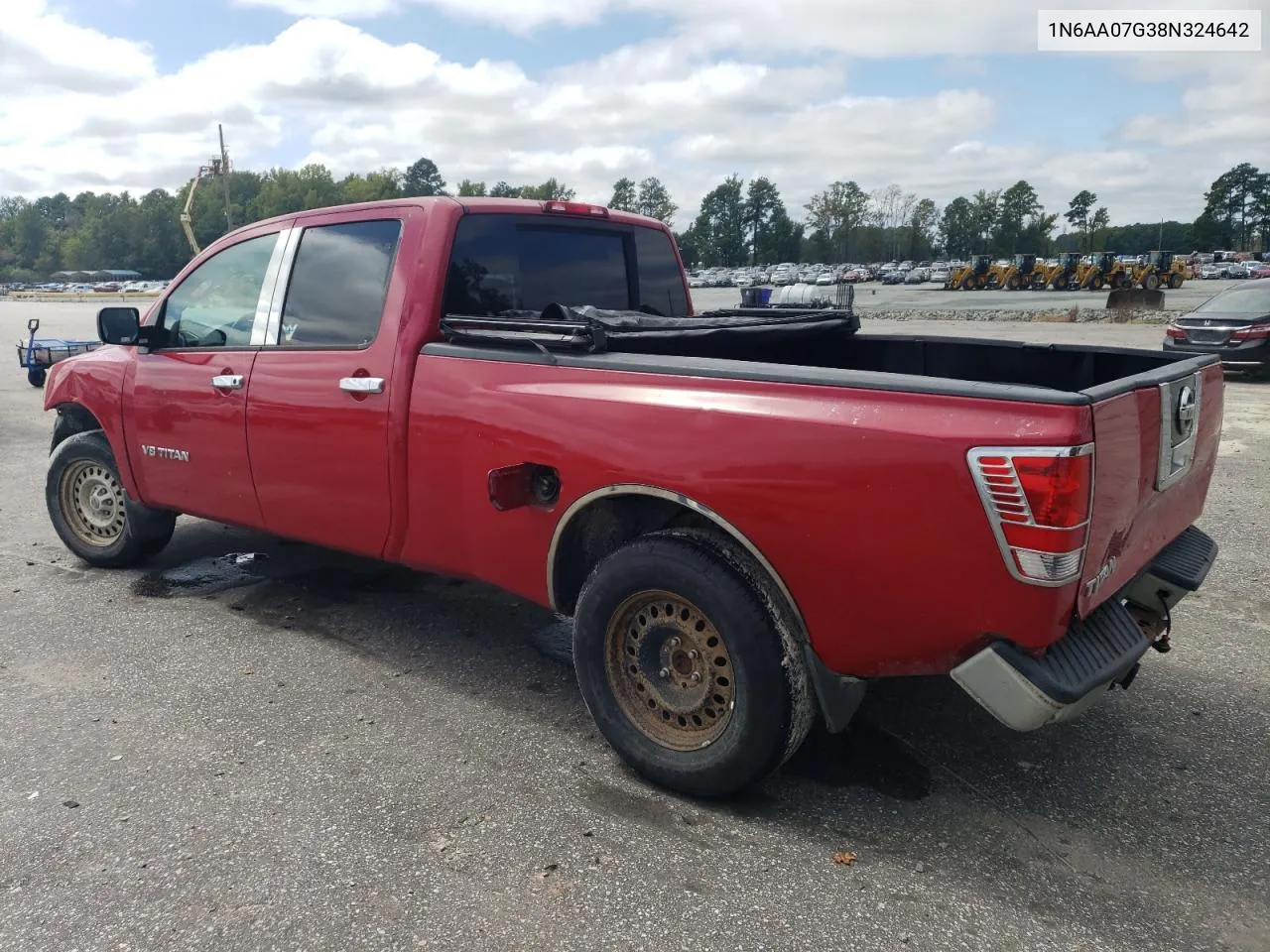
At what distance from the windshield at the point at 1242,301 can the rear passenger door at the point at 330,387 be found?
46.0 ft

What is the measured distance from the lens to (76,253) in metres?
135

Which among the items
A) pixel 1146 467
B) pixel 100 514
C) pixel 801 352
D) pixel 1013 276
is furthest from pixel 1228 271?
pixel 100 514

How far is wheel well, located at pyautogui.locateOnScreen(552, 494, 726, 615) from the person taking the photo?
3.27 meters

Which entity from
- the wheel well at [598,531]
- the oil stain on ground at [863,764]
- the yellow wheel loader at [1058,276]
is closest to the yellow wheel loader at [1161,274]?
Answer: the yellow wheel loader at [1058,276]

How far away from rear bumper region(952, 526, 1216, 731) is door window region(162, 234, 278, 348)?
3.57 m

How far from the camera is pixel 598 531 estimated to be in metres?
3.46

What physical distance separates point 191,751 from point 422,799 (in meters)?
0.96

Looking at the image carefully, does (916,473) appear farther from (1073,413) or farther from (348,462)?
(348,462)

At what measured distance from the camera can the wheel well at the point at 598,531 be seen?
129 inches

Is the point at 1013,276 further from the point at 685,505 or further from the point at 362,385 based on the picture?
the point at 685,505

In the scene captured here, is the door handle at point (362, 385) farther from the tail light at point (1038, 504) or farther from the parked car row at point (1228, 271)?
the parked car row at point (1228, 271)

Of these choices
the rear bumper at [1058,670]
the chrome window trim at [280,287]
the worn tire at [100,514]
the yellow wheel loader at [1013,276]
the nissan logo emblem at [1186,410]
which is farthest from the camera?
the yellow wheel loader at [1013,276]

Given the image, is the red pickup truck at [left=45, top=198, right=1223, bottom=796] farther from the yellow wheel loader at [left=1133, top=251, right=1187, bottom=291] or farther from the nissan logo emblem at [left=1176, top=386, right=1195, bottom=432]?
the yellow wheel loader at [left=1133, top=251, right=1187, bottom=291]

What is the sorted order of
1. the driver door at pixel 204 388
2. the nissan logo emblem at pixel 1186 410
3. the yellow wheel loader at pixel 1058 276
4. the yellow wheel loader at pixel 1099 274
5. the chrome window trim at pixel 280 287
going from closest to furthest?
the nissan logo emblem at pixel 1186 410 → the chrome window trim at pixel 280 287 → the driver door at pixel 204 388 → the yellow wheel loader at pixel 1099 274 → the yellow wheel loader at pixel 1058 276
